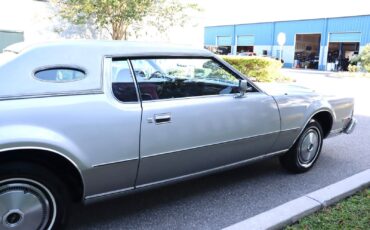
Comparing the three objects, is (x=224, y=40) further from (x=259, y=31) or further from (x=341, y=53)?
(x=341, y=53)

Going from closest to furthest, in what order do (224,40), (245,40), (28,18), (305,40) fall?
(28,18)
(305,40)
(245,40)
(224,40)

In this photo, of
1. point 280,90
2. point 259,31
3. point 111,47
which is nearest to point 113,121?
point 111,47

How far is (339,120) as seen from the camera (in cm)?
479

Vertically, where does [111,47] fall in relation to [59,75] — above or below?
above

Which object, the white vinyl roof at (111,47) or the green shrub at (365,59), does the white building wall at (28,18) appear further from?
the green shrub at (365,59)

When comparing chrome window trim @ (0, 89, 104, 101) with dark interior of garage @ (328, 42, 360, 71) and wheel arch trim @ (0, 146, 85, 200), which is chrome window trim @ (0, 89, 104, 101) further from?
dark interior of garage @ (328, 42, 360, 71)

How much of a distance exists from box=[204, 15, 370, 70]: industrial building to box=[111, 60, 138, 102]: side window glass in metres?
29.1

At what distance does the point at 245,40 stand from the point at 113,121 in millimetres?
41615

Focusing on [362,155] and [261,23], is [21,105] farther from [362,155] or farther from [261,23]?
[261,23]

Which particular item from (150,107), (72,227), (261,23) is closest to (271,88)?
(150,107)

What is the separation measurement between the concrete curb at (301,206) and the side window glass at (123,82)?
1.36 meters

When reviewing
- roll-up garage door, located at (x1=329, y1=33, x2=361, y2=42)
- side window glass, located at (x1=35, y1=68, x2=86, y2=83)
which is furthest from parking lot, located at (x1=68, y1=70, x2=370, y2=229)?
roll-up garage door, located at (x1=329, y1=33, x2=361, y2=42)

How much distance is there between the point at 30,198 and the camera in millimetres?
2580

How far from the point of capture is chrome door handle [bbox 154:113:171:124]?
3.03 meters
